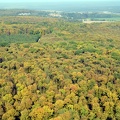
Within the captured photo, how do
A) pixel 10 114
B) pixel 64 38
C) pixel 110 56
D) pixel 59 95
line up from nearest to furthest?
pixel 10 114, pixel 59 95, pixel 110 56, pixel 64 38

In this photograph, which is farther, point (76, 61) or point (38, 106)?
point (76, 61)

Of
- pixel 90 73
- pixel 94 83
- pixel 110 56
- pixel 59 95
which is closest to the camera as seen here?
pixel 59 95

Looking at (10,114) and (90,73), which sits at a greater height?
(90,73)

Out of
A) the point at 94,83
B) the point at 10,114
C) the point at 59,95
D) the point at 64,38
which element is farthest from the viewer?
the point at 64,38

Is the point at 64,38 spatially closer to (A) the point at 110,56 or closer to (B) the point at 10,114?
(A) the point at 110,56

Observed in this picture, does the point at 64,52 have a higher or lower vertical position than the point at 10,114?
Answer: higher

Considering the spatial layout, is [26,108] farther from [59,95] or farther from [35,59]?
[35,59]

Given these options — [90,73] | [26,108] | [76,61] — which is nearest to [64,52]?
[76,61]

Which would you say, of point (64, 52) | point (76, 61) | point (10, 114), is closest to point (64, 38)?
point (64, 52)

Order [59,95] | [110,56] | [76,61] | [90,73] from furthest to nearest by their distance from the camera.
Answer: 1. [110,56]
2. [76,61]
3. [90,73]
4. [59,95]
